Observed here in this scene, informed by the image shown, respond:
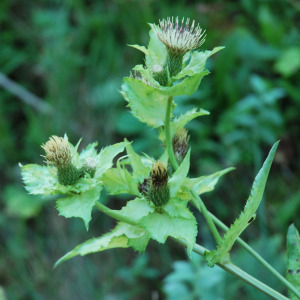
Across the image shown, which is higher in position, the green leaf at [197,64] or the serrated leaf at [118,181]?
the green leaf at [197,64]

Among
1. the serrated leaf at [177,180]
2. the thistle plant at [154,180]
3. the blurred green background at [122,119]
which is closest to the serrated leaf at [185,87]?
the thistle plant at [154,180]

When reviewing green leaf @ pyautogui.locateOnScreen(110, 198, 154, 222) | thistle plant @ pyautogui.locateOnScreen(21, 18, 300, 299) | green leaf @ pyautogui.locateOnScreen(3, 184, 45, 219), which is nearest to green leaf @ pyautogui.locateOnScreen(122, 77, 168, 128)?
thistle plant @ pyautogui.locateOnScreen(21, 18, 300, 299)

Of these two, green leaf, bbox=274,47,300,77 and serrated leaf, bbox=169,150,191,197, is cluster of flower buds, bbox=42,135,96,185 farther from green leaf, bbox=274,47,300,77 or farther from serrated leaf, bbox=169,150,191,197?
green leaf, bbox=274,47,300,77

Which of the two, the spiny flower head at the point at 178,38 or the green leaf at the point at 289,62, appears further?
the green leaf at the point at 289,62

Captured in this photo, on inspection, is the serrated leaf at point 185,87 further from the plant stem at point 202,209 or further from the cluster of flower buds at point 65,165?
the cluster of flower buds at point 65,165

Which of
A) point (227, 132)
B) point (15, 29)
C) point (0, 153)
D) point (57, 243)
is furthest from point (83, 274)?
point (15, 29)

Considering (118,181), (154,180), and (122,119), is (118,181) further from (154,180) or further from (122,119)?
(122,119)

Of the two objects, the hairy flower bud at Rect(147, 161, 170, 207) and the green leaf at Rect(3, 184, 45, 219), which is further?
the green leaf at Rect(3, 184, 45, 219)

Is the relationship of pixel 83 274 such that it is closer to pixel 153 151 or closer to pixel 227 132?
pixel 153 151
